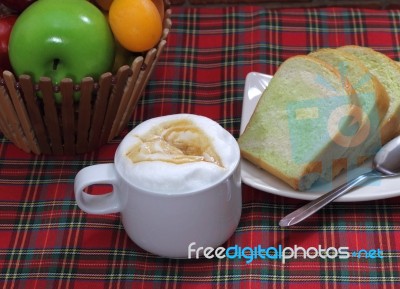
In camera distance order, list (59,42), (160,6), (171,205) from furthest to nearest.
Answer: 1. (160,6)
2. (59,42)
3. (171,205)

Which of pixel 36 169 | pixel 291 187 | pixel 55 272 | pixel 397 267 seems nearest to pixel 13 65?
pixel 36 169

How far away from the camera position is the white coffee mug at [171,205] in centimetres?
65

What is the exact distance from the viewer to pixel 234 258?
73 centimetres

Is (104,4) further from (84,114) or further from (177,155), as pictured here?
(177,155)

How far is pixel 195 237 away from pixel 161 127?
0.13 m

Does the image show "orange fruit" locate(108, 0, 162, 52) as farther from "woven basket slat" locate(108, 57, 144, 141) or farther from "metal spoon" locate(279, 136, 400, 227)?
"metal spoon" locate(279, 136, 400, 227)

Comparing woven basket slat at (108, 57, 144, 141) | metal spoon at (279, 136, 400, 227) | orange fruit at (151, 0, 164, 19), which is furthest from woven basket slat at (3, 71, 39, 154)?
metal spoon at (279, 136, 400, 227)

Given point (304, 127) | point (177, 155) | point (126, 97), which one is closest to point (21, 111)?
point (126, 97)

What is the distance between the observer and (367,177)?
765 millimetres

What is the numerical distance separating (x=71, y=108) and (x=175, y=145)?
161mm

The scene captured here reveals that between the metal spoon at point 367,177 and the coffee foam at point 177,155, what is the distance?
0.11 meters

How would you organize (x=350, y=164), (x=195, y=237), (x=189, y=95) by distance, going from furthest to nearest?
(x=189, y=95)
(x=350, y=164)
(x=195, y=237)

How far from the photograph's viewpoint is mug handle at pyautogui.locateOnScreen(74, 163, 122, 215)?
69 cm

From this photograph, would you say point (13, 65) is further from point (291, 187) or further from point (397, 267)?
point (397, 267)
